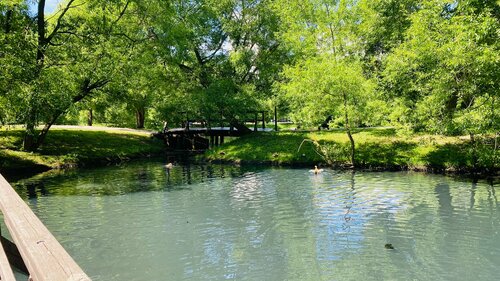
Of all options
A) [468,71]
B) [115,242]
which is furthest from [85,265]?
[468,71]

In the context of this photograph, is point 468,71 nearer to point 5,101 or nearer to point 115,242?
point 115,242

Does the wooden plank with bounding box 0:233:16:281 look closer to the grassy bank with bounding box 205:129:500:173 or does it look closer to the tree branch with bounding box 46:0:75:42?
the grassy bank with bounding box 205:129:500:173

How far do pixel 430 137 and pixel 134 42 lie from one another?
77.3 feet

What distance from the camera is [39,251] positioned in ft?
A: 9.71

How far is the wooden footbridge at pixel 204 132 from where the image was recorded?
36406mm

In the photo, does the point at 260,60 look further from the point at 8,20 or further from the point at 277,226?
the point at 277,226

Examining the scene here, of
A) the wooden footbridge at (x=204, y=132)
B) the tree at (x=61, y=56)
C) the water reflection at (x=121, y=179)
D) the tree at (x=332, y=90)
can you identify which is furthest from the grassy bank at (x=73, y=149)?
the tree at (x=332, y=90)

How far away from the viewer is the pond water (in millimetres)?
9766

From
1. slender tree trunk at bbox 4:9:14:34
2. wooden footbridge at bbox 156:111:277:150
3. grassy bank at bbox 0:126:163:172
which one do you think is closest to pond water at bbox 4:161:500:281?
grassy bank at bbox 0:126:163:172

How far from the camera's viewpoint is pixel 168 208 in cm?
1600

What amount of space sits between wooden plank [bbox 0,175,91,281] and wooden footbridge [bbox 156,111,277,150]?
31238 millimetres

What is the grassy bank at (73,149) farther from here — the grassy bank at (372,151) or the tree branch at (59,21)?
the tree branch at (59,21)

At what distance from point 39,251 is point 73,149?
3157 cm

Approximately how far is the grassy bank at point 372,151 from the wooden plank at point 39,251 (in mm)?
23039
